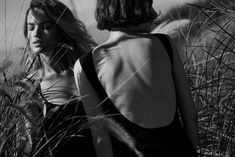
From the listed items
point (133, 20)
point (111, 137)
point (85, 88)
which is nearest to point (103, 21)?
point (133, 20)

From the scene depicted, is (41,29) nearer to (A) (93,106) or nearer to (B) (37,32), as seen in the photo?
(B) (37,32)

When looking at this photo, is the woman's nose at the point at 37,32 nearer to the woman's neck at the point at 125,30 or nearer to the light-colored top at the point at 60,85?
the light-colored top at the point at 60,85

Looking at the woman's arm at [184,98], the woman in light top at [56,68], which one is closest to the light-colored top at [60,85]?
the woman in light top at [56,68]

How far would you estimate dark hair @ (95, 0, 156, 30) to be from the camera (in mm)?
1838

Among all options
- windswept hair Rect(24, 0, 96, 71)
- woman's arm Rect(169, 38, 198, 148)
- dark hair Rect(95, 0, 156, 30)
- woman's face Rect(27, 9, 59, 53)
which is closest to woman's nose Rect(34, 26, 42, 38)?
woman's face Rect(27, 9, 59, 53)

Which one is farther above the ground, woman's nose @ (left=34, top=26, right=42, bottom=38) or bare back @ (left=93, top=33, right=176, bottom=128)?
woman's nose @ (left=34, top=26, right=42, bottom=38)

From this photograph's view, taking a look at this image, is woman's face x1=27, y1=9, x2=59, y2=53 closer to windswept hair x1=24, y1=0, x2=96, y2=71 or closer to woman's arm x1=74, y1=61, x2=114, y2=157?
windswept hair x1=24, y1=0, x2=96, y2=71

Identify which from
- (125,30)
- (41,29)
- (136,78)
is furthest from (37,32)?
(136,78)

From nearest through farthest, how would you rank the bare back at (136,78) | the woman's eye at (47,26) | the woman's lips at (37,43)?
the bare back at (136,78) < the woman's lips at (37,43) < the woman's eye at (47,26)

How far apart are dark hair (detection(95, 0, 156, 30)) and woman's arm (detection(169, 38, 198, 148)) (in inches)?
5.5

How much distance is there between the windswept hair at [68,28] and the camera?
2.38m

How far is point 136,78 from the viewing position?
1759 millimetres

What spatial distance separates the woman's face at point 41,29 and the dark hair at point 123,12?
14.2 inches

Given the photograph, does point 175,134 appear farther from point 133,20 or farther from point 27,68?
point 27,68
